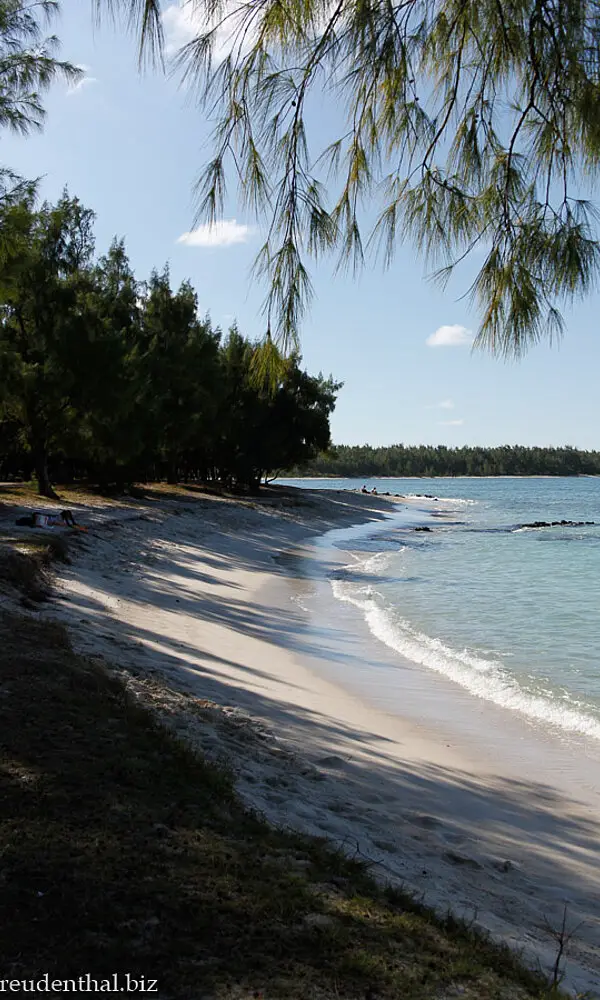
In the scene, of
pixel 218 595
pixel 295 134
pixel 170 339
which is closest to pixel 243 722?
pixel 295 134

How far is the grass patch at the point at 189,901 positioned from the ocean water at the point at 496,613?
453cm

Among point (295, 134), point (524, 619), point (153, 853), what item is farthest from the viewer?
point (524, 619)

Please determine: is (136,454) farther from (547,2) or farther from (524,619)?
(547,2)

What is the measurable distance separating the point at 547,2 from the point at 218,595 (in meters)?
10.8

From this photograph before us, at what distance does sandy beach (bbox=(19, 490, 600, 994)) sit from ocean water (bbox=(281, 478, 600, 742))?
2.53ft

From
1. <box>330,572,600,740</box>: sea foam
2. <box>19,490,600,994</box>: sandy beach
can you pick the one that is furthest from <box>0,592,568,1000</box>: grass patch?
<box>330,572,600,740</box>: sea foam

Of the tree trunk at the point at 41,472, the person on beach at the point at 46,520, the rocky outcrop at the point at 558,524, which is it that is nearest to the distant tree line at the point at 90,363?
the tree trunk at the point at 41,472

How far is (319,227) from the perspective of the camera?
4129 millimetres

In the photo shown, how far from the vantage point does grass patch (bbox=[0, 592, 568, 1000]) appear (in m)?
2.29

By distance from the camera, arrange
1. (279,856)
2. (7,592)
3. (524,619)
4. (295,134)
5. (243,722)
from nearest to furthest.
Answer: (279,856)
(295,134)
(243,722)
(7,592)
(524,619)

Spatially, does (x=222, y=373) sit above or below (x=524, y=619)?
above

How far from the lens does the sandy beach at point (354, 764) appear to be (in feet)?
11.8

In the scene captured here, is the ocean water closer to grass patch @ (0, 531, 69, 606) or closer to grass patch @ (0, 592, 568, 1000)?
grass patch @ (0, 592, 568, 1000)

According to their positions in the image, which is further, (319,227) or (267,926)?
(319,227)
